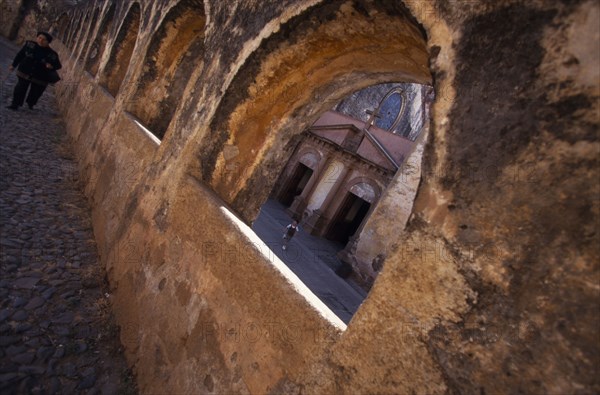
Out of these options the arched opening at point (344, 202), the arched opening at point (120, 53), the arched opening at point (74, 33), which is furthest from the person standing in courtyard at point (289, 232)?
the arched opening at point (74, 33)

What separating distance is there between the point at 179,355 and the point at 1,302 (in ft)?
4.50

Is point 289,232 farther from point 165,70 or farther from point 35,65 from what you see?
point 35,65

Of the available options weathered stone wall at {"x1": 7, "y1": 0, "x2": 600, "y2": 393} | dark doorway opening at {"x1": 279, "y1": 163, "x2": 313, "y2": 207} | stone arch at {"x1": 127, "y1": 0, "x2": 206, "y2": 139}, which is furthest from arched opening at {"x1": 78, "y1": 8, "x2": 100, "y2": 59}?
dark doorway opening at {"x1": 279, "y1": 163, "x2": 313, "y2": 207}

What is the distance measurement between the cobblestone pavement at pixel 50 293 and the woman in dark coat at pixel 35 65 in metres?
2.00

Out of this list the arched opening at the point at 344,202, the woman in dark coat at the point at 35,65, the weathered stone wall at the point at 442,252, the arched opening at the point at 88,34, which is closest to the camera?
the weathered stone wall at the point at 442,252

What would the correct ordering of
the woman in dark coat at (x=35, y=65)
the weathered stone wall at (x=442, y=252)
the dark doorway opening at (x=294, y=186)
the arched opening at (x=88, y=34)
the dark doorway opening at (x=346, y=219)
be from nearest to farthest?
the weathered stone wall at (x=442, y=252) < the woman in dark coat at (x=35, y=65) < the arched opening at (x=88, y=34) < the dark doorway opening at (x=346, y=219) < the dark doorway opening at (x=294, y=186)

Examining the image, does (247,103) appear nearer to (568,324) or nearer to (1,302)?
(1,302)

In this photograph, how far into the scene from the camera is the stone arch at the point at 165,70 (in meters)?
4.41

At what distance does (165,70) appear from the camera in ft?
15.1

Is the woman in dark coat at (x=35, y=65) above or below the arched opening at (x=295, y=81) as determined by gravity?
below

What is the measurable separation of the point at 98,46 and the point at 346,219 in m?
12.0

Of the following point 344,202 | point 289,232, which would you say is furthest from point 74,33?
point 344,202

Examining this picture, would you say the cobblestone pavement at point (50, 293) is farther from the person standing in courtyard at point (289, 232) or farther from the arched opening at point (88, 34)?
the person standing in courtyard at point (289, 232)

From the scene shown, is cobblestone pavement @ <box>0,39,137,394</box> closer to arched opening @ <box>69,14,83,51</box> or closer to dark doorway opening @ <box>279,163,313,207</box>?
arched opening @ <box>69,14,83,51</box>
